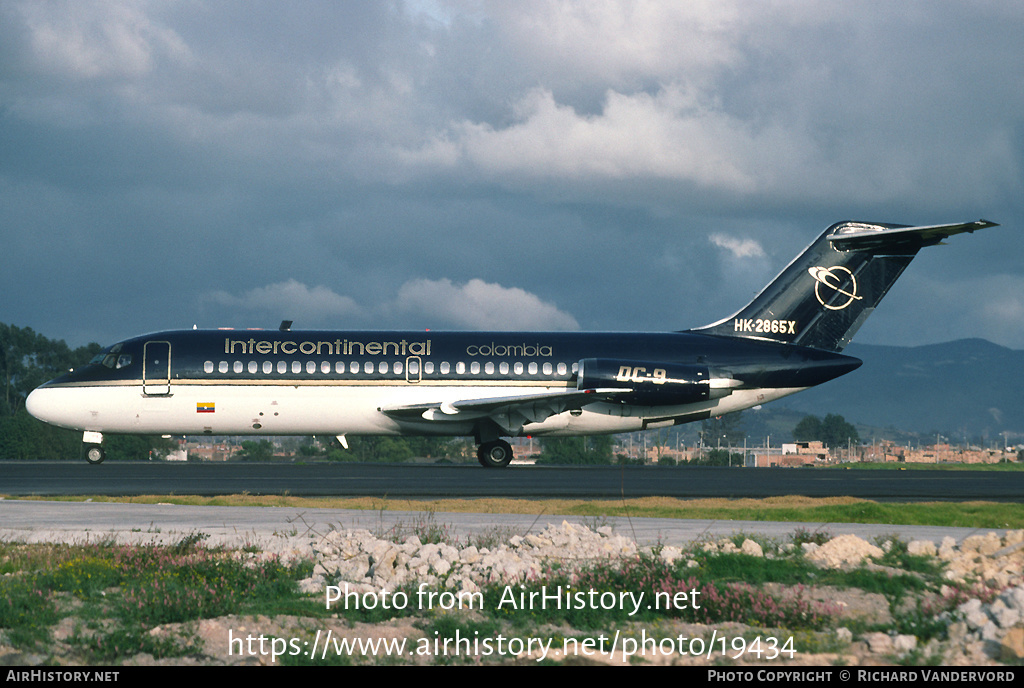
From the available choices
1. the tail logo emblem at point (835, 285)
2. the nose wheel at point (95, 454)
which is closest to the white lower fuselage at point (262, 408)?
the nose wheel at point (95, 454)

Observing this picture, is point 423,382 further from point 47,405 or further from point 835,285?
point 835,285

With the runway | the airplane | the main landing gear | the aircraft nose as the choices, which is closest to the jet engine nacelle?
the airplane

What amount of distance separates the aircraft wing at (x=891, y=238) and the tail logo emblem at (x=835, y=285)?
91 centimetres

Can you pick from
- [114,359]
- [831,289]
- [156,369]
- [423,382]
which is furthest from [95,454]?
[831,289]

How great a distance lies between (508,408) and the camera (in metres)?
36.0

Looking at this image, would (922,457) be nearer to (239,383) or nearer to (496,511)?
(239,383)

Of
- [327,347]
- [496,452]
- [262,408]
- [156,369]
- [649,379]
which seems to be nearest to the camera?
[649,379]

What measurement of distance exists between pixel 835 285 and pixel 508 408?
523 inches

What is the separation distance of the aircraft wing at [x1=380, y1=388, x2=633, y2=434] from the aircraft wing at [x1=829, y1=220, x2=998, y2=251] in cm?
1036

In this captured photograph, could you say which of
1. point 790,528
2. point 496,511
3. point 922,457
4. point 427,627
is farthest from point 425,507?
point 922,457

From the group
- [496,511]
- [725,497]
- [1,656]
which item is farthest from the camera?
[725,497]

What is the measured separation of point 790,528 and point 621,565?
594 cm

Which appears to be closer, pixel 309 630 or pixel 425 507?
pixel 309 630

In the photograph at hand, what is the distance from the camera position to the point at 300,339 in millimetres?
36875
